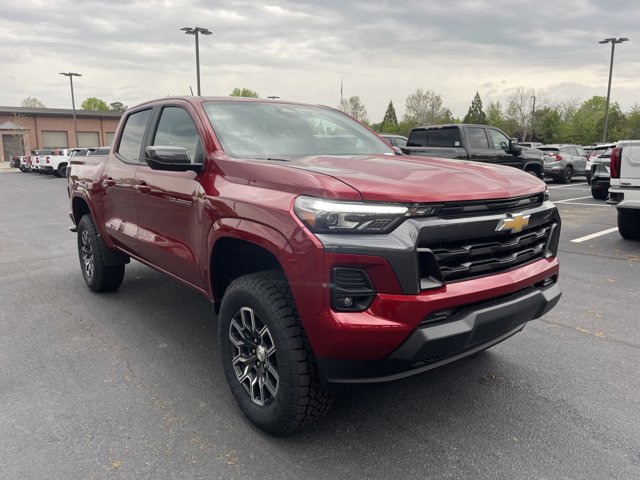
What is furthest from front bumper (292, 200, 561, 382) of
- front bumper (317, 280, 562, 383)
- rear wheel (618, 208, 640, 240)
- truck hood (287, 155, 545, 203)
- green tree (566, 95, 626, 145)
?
green tree (566, 95, 626, 145)

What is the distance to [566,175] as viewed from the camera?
65.8ft

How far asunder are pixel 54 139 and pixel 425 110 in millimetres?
48119

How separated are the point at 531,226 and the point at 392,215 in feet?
3.29

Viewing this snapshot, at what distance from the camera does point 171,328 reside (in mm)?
4289

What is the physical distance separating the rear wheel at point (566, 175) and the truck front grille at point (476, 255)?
18.9 m

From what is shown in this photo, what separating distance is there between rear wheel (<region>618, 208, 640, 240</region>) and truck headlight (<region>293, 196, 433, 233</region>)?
687 centimetres

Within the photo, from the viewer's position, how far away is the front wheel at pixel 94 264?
16.4 feet

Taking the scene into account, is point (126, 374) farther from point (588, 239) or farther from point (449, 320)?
point (588, 239)

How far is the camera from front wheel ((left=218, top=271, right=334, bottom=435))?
2.47 meters

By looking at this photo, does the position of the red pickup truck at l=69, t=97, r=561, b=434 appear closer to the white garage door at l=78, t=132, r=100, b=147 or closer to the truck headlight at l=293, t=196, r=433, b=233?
the truck headlight at l=293, t=196, r=433, b=233

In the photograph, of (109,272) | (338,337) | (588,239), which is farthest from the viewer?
(588,239)

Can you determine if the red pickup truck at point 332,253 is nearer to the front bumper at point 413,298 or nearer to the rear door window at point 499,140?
the front bumper at point 413,298

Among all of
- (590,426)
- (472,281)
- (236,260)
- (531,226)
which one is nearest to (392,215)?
(472,281)

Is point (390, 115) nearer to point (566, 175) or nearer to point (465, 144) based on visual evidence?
point (566, 175)
